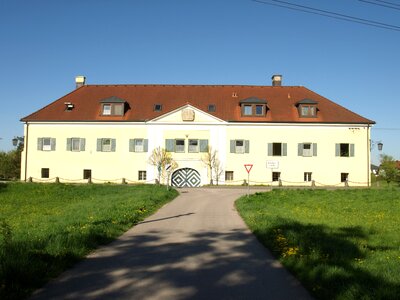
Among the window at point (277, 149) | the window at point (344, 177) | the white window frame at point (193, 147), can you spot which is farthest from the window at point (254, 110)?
the window at point (344, 177)

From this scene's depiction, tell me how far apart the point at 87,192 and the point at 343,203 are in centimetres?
1661

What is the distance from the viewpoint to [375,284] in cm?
621

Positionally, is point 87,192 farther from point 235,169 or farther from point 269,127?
point 269,127

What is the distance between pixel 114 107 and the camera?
44062 millimetres

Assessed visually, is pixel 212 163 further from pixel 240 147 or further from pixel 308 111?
pixel 308 111

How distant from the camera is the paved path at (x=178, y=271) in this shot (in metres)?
6.12

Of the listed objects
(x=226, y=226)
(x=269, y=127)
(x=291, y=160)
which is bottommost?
(x=226, y=226)

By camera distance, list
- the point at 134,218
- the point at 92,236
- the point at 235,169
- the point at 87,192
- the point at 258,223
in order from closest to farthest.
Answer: the point at 92,236 → the point at 258,223 → the point at 134,218 → the point at 87,192 → the point at 235,169

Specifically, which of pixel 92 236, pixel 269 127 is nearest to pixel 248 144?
pixel 269 127

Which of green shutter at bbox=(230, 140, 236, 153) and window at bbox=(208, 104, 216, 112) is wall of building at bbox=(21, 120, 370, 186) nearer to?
green shutter at bbox=(230, 140, 236, 153)

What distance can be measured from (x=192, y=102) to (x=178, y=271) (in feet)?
128

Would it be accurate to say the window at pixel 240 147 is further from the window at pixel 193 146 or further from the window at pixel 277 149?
the window at pixel 193 146

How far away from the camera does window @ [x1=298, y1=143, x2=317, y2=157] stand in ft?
140

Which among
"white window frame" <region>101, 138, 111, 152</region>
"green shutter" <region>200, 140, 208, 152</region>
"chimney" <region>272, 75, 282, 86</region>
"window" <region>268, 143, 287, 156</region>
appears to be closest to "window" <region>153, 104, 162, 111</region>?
"white window frame" <region>101, 138, 111, 152</region>
